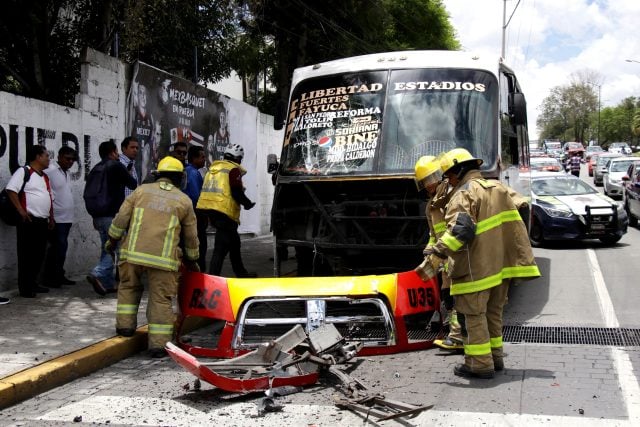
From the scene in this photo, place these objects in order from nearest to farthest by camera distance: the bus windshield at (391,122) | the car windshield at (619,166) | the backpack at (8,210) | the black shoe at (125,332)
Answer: the black shoe at (125,332), the bus windshield at (391,122), the backpack at (8,210), the car windshield at (619,166)

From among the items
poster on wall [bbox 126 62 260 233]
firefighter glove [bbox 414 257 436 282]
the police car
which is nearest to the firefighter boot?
firefighter glove [bbox 414 257 436 282]

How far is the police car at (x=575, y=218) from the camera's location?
13.0 meters

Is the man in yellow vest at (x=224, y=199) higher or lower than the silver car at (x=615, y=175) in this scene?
lower

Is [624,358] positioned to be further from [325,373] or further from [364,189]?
[364,189]

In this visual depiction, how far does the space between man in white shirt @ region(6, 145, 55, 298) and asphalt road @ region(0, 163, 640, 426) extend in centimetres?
219

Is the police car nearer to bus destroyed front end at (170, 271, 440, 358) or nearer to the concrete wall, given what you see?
bus destroyed front end at (170, 271, 440, 358)

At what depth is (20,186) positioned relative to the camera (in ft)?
24.3

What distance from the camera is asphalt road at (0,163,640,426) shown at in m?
4.33

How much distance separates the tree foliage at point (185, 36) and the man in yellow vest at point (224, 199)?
10.1 feet

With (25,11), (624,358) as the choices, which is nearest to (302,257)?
(624,358)

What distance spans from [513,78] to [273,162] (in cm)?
322

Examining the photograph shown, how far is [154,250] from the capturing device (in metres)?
5.93

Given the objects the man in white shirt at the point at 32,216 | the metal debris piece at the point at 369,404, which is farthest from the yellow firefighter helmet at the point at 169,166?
the metal debris piece at the point at 369,404

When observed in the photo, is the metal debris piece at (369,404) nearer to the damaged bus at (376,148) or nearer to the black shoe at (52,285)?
the damaged bus at (376,148)
